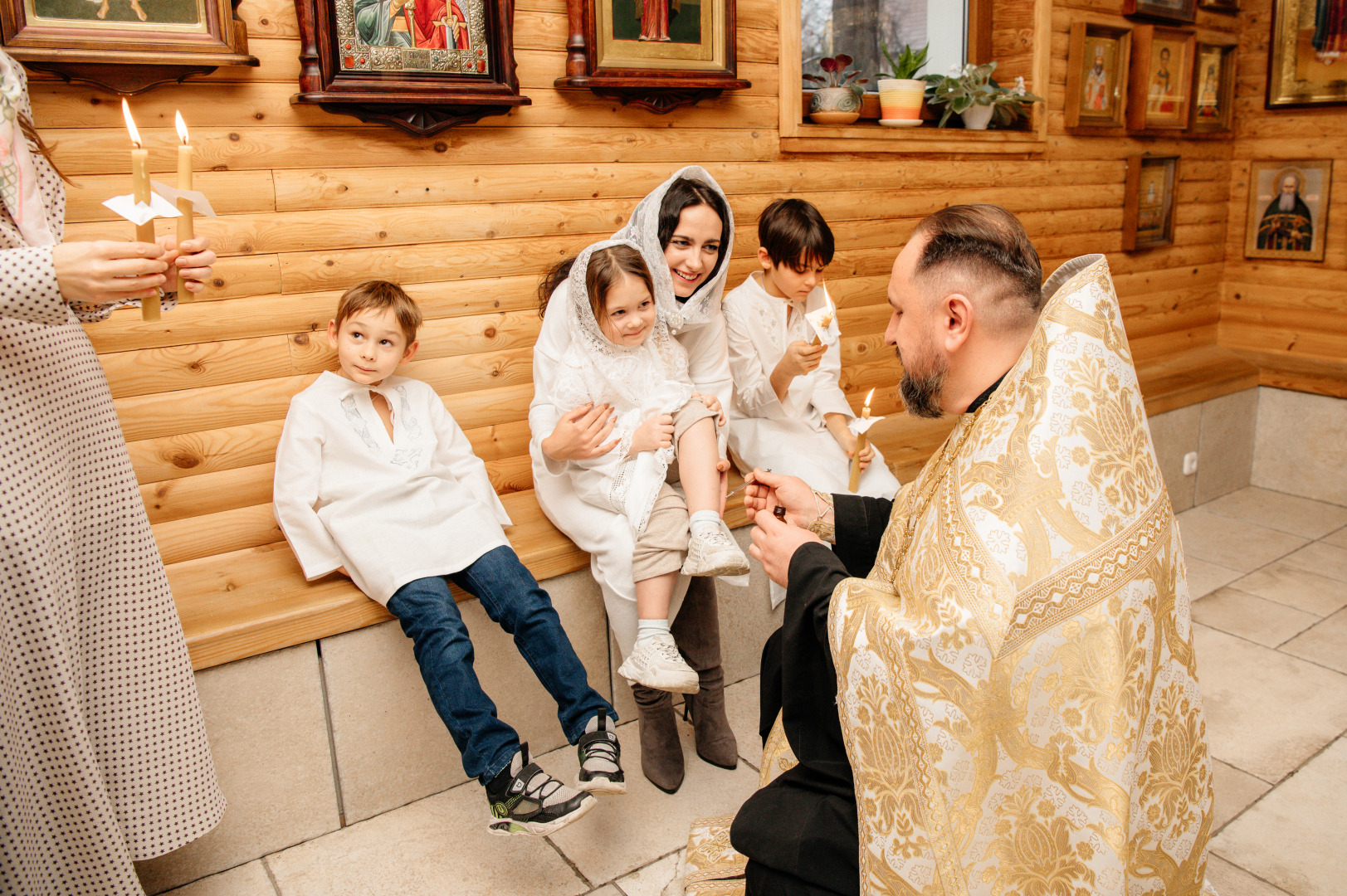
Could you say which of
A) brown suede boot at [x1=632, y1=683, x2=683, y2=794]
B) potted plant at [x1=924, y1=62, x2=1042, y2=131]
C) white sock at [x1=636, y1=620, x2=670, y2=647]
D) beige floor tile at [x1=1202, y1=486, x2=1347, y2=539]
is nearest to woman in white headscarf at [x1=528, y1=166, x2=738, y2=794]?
brown suede boot at [x1=632, y1=683, x2=683, y2=794]

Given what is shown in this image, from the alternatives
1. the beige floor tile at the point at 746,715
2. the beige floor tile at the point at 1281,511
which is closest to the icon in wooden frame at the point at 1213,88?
the beige floor tile at the point at 1281,511

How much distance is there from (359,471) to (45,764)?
959 mm

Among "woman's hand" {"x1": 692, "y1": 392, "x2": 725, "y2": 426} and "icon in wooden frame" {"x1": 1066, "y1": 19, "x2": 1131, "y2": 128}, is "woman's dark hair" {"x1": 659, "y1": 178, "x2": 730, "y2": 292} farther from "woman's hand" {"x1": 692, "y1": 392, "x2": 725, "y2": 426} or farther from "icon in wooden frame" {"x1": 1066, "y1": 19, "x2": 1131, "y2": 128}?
"icon in wooden frame" {"x1": 1066, "y1": 19, "x2": 1131, "y2": 128}

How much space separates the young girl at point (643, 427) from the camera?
8.22 feet

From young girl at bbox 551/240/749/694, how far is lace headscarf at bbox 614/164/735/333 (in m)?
0.07

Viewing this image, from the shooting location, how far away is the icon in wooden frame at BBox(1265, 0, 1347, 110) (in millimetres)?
4879

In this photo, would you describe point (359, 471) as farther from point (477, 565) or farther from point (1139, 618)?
point (1139, 618)

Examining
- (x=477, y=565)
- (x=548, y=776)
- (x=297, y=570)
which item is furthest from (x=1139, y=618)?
(x=297, y=570)

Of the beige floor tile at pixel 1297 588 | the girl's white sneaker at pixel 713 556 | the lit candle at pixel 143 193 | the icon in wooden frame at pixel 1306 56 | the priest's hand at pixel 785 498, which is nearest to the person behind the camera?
the lit candle at pixel 143 193

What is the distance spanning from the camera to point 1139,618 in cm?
137

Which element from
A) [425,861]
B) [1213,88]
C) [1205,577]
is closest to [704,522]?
[425,861]

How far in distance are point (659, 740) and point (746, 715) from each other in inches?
16.8

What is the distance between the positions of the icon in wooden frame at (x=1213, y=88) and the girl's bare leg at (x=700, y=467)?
12.5 ft

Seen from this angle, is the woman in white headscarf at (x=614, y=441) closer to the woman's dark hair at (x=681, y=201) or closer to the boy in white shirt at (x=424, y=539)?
the woman's dark hair at (x=681, y=201)
